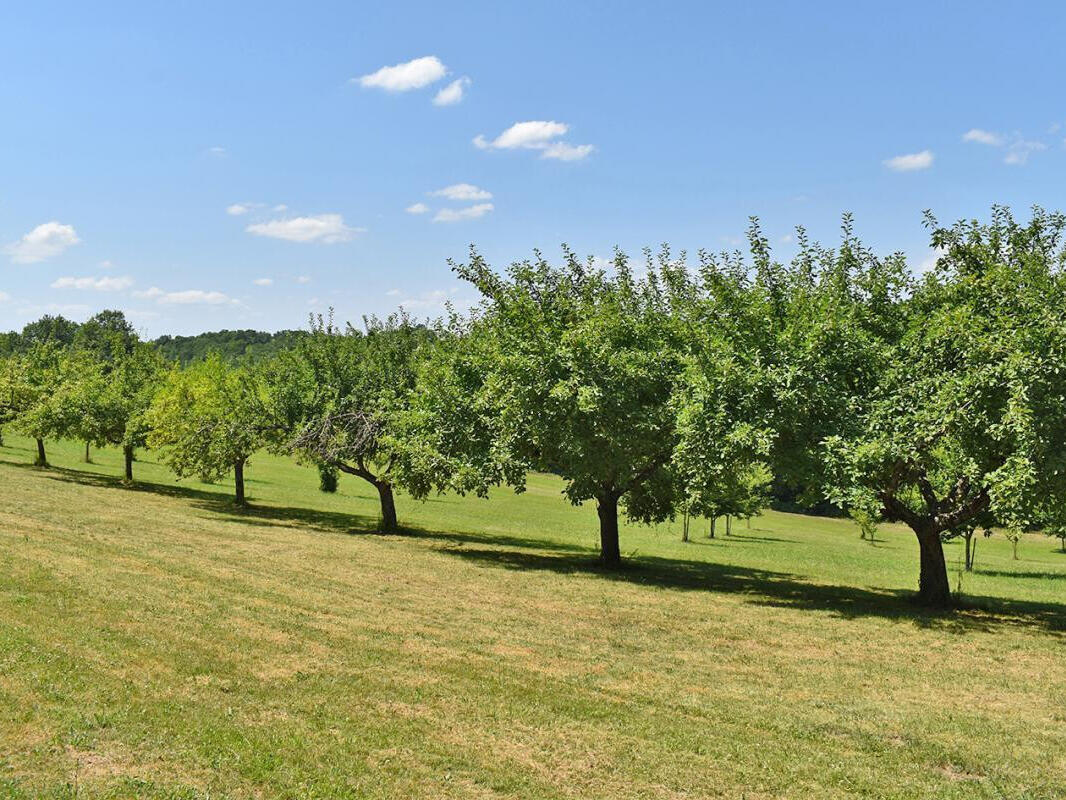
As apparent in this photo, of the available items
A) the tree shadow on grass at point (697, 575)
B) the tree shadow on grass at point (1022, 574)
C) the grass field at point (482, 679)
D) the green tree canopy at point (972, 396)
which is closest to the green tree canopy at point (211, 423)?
the tree shadow on grass at point (697, 575)

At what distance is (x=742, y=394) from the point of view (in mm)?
22531

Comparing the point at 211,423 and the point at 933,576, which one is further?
the point at 211,423

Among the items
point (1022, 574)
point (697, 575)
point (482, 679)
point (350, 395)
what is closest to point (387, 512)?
point (350, 395)

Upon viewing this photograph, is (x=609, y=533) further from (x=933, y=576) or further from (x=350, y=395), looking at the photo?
(x=350, y=395)

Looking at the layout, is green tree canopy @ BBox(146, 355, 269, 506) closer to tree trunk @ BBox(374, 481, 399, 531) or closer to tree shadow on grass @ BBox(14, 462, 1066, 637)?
tree shadow on grass @ BBox(14, 462, 1066, 637)

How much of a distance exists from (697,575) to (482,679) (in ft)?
60.5

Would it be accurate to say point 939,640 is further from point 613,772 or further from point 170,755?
point 170,755

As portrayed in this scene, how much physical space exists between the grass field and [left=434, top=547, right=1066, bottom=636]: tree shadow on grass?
0.20m

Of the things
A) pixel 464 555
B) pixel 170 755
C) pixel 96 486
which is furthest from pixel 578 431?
pixel 96 486

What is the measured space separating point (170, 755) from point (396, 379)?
2934cm

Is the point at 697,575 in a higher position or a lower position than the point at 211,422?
lower

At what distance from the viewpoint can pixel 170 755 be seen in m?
9.26

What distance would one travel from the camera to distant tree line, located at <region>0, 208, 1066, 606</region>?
65.8 ft

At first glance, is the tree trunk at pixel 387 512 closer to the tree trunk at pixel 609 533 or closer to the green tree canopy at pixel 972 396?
the tree trunk at pixel 609 533
